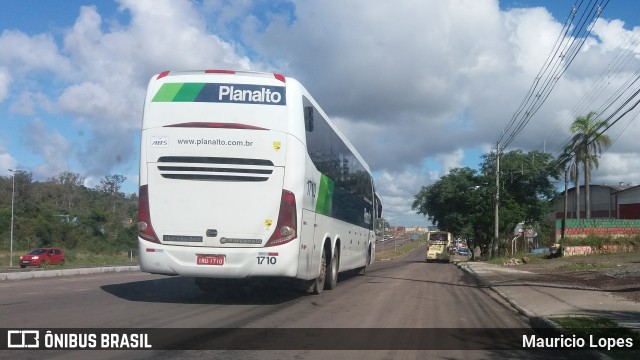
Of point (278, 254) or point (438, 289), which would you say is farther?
point (438, 289)

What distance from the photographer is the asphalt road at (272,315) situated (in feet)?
24.7

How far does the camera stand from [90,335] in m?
7.99

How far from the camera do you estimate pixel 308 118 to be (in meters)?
11.9

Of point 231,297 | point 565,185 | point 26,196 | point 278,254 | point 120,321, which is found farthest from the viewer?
point 26,196

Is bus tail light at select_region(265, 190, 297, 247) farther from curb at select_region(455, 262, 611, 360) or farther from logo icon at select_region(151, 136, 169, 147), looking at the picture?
curb at select_region(455, 262, 611, 360)

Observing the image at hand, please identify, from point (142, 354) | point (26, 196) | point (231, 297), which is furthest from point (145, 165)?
point (26, 196)

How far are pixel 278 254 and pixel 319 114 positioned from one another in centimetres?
387

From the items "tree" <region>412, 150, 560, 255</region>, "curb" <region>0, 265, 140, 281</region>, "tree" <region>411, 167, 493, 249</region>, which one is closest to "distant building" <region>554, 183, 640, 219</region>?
"tree" <region>412, 150, 560, 255</region>

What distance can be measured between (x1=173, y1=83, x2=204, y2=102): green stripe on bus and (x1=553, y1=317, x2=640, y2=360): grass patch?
24.5 feet

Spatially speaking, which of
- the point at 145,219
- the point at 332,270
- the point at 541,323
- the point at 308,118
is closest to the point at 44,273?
the point at 332,270

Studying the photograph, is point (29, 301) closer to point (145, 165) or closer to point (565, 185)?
point (145, 165)

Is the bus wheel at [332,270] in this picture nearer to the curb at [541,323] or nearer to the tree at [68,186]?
the curb at [541,323]

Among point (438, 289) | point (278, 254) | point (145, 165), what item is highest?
point (145, 165)

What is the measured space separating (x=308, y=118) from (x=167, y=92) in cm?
277
